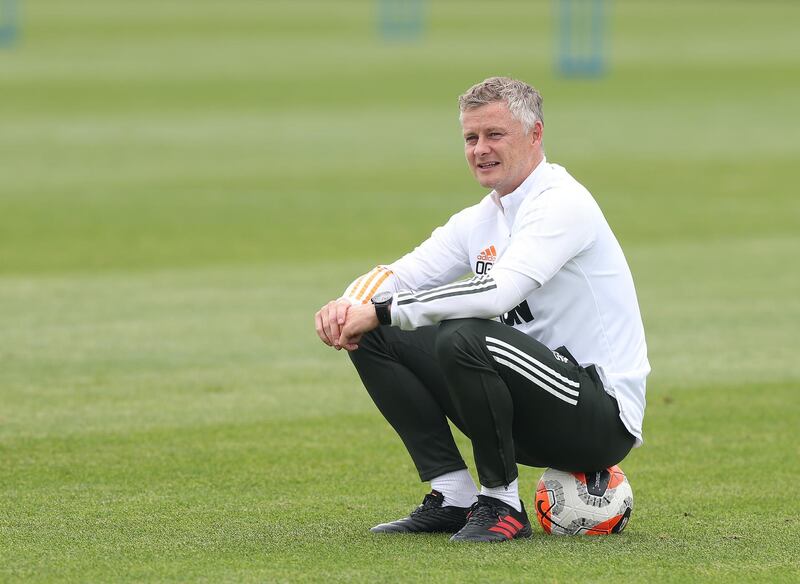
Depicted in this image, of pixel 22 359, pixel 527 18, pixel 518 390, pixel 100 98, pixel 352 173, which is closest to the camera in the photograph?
pixel 518 390

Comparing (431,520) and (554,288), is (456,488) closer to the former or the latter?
(431,520)

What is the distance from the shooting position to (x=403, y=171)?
2311cm

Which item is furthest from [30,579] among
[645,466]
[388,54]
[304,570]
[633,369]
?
[388,54]

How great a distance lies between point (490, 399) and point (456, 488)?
66 centimetres

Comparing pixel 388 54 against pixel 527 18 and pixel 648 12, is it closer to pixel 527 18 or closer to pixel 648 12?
pixel 527 18

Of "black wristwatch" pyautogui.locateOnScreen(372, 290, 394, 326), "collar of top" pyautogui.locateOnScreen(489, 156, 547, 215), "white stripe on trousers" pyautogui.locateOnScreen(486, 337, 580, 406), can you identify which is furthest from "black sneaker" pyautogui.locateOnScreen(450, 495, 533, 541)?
"collar of top" pyautogui.locateOnScreen(489, 156, 547, 215)

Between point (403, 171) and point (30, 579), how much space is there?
18224 millimetres

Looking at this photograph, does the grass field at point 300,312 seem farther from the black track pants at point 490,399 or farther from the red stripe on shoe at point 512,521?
the black track pants at point 490,399

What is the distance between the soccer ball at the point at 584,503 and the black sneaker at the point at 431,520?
0.32 meters

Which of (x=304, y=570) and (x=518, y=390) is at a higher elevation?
(x=518, y=390)

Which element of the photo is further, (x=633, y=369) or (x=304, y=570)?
A: (x=633, y=369)

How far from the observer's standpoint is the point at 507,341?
18.1 ft

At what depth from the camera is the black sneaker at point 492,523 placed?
572cm

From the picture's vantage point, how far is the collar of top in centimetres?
593
